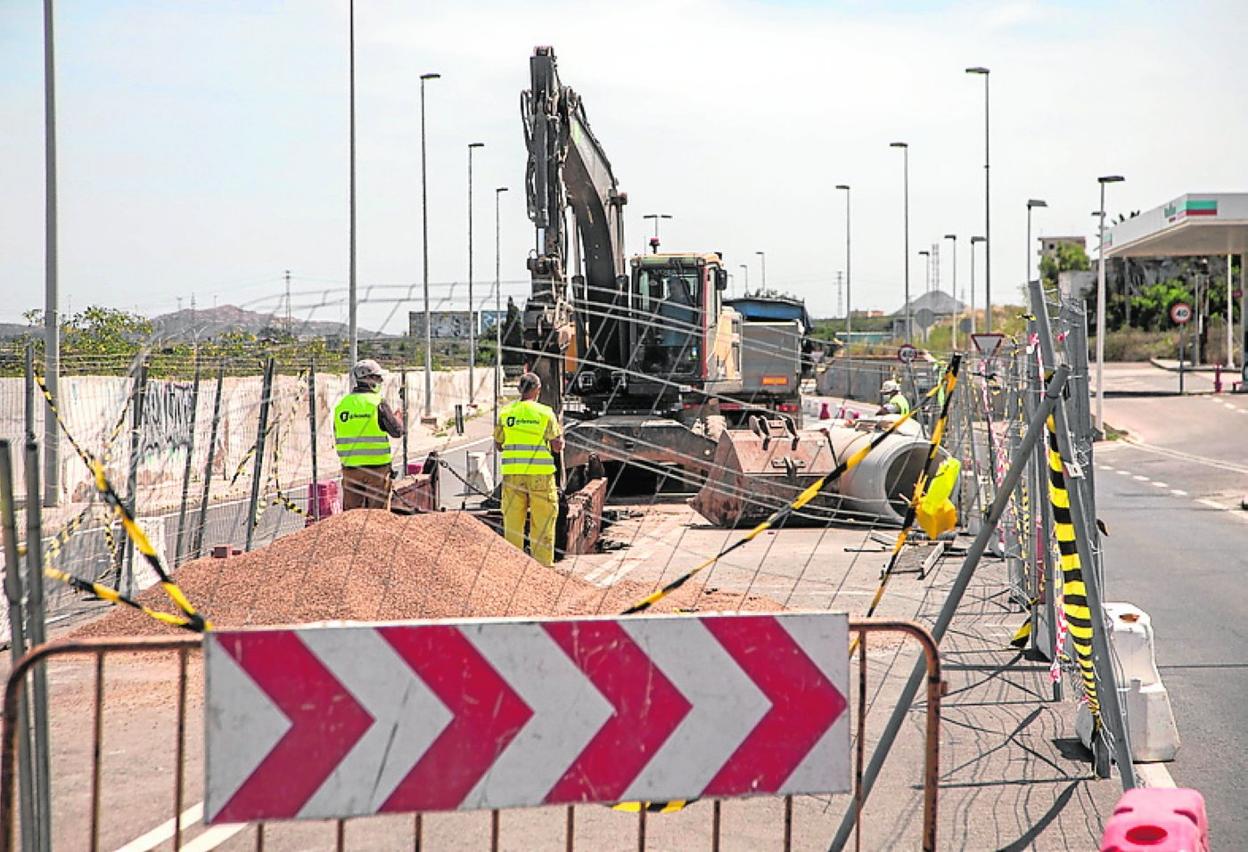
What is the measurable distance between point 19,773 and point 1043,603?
7.08 m

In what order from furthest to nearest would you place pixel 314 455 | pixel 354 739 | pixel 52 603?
pixel 314 455
pixel 52 603
pixel 354 739

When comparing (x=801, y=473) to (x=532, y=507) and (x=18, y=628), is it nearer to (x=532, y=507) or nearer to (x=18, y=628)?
(x=532, y=507)

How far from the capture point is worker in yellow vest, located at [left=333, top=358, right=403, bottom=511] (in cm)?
1290

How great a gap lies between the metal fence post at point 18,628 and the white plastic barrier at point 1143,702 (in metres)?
5.25

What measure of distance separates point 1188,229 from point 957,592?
157 feet

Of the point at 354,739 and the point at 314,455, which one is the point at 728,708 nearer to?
the point at 354,739

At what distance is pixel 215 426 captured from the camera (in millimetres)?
13180

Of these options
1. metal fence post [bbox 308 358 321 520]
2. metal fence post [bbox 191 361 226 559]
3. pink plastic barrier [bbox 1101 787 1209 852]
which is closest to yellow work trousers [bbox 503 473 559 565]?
metal fence post [bbox 308 358 321 520]

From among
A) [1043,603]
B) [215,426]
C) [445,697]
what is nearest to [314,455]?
[215,426]

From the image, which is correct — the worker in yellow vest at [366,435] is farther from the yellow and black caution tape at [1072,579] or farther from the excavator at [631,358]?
the yellow and black caution tape at [1072,579]

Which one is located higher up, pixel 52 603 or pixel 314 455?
pixel 314 455

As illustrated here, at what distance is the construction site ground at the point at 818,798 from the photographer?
6.68 meters

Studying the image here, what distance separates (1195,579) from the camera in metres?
14.9

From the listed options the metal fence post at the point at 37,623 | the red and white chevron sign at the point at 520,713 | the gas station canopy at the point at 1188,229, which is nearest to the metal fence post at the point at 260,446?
the metal fence post at the point at 37,623
